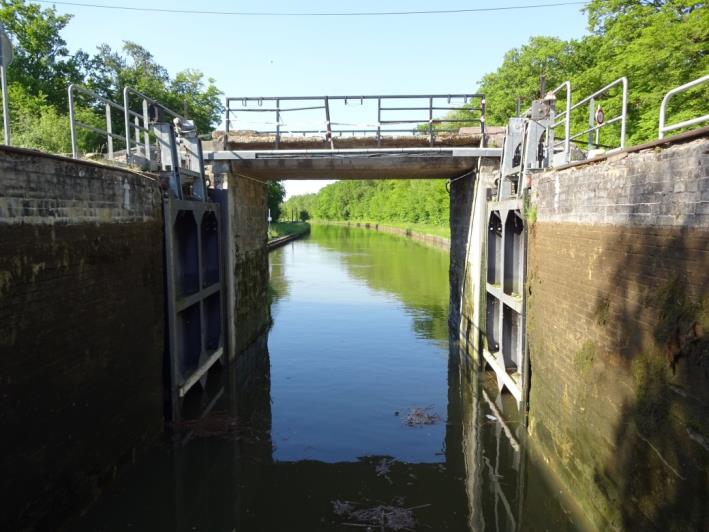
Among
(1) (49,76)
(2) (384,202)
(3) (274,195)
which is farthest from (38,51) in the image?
(2) (384,202)

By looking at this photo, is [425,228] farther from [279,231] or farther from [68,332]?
[68,332]

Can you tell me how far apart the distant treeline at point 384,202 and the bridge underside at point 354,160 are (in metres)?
27.6

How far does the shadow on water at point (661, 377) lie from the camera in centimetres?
361

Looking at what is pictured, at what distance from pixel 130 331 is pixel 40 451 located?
6.79 ft

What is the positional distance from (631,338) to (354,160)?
7.69m

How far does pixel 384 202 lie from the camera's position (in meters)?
77.6

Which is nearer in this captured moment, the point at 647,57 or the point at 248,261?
the point at 248,261

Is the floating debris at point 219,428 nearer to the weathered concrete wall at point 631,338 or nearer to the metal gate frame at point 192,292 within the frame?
the metal gate frame at point 192,292

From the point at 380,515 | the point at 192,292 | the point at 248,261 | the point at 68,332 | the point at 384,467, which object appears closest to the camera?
the point at 68,332

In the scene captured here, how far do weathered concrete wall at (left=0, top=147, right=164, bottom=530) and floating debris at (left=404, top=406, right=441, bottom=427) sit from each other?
3.91 metres

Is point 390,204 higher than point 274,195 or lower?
lower

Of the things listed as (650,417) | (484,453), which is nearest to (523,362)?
(484,453)

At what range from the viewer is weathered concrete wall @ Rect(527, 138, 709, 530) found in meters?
3.68

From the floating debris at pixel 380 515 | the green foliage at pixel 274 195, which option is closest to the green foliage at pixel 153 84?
the green foliage at pixel 274 195
